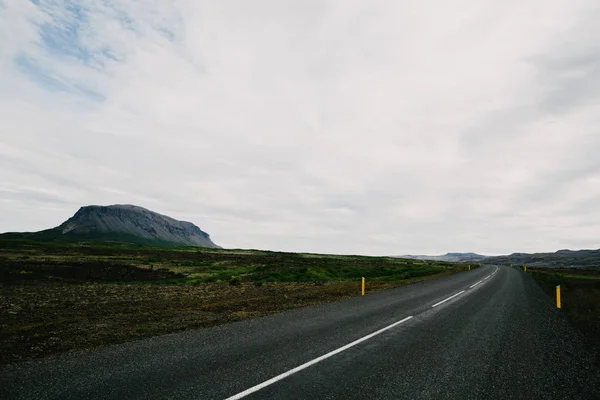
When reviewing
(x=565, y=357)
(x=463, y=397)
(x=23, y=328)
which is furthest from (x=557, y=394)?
(x=23, y=328)

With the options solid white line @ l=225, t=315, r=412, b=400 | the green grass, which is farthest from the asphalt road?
the green grass

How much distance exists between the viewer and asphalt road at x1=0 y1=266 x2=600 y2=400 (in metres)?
5.71

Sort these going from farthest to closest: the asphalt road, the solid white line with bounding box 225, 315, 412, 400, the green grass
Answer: the green grass, the asphalt road, the solid white line with bounding box 225, 315, 412, 400

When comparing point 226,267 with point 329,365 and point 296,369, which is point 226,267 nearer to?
point 329,365

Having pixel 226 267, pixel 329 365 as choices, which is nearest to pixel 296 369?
pixel 329 365

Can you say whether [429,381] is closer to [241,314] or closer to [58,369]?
[58,369]

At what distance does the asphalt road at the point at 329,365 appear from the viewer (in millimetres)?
5707

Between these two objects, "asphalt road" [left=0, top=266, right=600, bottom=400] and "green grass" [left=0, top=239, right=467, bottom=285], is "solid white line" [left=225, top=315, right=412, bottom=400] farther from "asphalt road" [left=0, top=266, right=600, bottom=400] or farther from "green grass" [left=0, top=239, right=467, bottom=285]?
"green grass" [left=0, top=239, right=467, bottom=285]

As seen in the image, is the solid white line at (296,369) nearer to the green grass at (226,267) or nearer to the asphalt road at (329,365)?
the asphalt road at (329,365)

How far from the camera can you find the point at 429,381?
626 centimetres

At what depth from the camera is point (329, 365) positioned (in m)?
7.00

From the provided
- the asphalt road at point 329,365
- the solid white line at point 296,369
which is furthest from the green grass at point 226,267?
the solid white line at point 296,369

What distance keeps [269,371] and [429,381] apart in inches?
128

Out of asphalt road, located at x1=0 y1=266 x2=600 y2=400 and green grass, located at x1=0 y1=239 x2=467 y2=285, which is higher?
asphalt road, located at x1=0 y1=266 x2=600 y2=400
